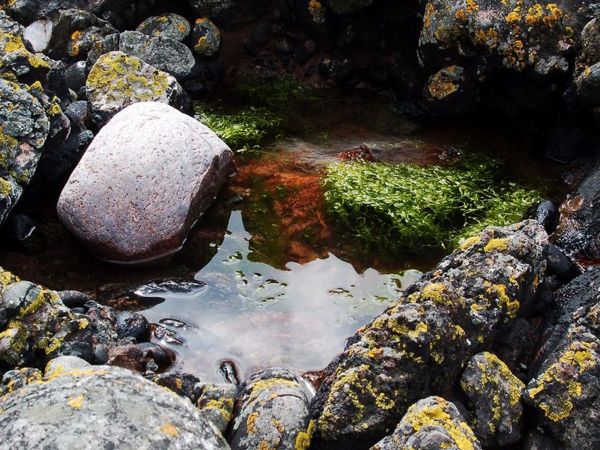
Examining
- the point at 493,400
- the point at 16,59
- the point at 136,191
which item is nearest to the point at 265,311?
the point at 136,191

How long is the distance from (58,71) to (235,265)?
4.07 meters

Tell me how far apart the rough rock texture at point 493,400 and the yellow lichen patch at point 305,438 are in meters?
1.22

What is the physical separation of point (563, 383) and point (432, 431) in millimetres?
1291

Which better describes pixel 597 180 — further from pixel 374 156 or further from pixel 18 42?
pixel 18 42

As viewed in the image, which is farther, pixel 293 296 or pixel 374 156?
pixel 374 156

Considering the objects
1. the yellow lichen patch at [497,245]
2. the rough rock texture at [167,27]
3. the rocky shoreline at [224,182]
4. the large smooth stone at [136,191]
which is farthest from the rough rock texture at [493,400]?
the rough rock texture at [167,27]

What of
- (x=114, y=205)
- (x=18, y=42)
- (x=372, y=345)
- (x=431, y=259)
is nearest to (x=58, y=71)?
(x=18, y=42)

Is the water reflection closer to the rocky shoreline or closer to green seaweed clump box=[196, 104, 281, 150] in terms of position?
the rocky shoreline

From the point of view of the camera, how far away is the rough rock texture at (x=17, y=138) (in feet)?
24.8

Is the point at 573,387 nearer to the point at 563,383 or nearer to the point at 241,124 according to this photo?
Answer: the point at 563,383

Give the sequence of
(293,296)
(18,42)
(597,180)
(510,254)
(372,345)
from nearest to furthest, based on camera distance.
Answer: (372,345)
(510,254)
(293,296)
(597,180)
(18,42)

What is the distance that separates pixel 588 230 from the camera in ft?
25.0

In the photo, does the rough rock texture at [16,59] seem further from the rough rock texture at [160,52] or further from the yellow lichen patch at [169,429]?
the yellow lichen patch at [169,429]

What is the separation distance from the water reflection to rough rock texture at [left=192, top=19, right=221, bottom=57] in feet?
15.9
